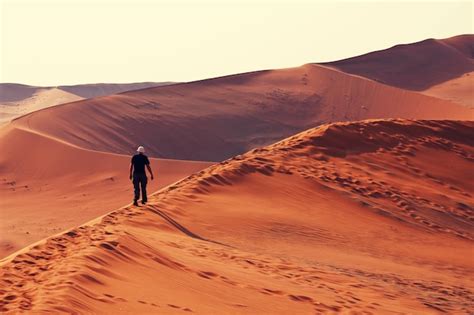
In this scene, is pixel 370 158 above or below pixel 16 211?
above

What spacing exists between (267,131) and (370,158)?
26.0 m

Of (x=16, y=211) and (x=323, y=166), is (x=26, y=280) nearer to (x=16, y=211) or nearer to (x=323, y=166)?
(x=323, y=166)

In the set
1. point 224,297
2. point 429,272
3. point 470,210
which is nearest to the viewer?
point 224,297

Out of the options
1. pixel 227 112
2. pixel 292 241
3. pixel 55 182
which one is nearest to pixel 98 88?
pixel 227 112

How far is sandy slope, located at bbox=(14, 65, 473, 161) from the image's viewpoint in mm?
40344

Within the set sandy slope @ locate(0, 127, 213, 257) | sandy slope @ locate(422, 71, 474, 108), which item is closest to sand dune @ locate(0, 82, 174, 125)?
sandy slope @ locate(422, 71, 474, 108)

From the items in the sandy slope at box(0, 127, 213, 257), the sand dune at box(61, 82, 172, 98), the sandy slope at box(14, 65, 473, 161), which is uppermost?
the sand dune at box(61, 82, 172, 98)

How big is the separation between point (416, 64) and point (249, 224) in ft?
167

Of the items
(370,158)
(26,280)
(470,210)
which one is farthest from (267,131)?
(26,280)

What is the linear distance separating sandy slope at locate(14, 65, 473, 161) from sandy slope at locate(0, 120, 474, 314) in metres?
17.8

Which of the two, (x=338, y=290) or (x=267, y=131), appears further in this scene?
(x=267, y=131)

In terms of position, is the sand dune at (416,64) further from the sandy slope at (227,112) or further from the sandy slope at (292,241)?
the sandy slope at (292,241)

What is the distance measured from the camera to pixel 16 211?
2352 centimetres

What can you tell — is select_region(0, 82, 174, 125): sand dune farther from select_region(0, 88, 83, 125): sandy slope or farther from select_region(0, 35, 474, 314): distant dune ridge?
select_region(0, 35, 474, 314): distant dune ridge
